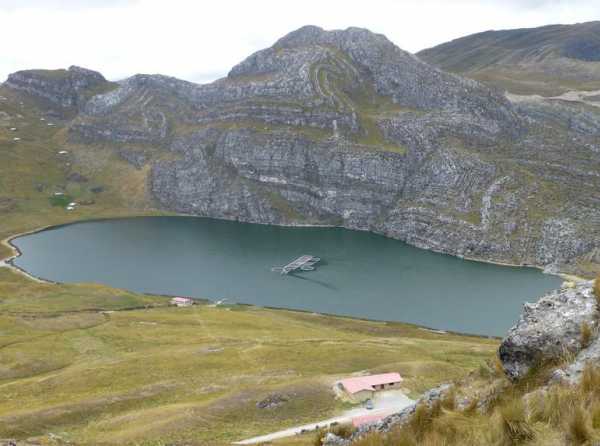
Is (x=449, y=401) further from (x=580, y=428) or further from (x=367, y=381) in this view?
(x=367, y=381)

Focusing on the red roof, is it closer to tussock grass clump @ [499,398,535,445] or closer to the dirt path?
the dirt path

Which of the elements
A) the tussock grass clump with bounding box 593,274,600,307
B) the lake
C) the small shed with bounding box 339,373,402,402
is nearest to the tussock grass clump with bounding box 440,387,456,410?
the tussock grass clump with bounding box 593,274,600,307

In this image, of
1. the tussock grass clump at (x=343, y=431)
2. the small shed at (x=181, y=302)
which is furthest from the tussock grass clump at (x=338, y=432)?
the small shed at (x=181, y=302)

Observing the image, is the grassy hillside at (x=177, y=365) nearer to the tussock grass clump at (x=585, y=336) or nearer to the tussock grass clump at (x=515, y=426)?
the tussock grass clump at (x=585, y=336)

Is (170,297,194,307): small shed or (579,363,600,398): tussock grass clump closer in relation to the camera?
(579,363,600,398): tussock grass clump

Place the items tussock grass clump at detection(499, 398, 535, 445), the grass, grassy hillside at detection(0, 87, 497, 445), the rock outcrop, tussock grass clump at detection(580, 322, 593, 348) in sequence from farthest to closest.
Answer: grassy hillside at detection(0, 87, 497, 445), the rock outcrop, tussock grass clump at detection(580, 322, 593, 348), tussock grass clump at detection(499, 398, 535, 445), the grass

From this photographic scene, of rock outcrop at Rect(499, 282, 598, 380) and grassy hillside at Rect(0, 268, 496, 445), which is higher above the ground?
rock outcrop at Rect(499, 282, 598, 380)
